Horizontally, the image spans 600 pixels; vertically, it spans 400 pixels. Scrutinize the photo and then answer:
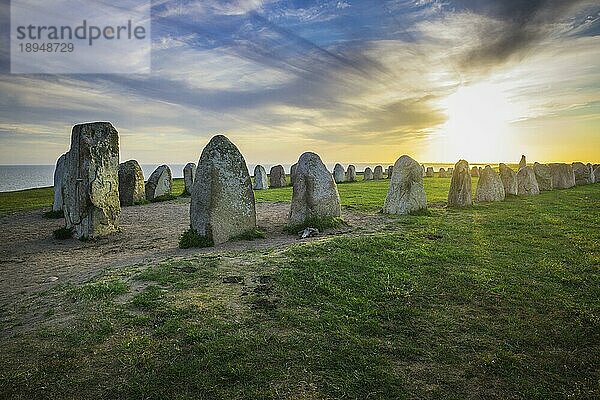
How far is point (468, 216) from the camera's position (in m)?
16.8

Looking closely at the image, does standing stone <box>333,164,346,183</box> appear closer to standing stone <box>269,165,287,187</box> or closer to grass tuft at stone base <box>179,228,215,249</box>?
standing stone <box>269,165,287,187</box>

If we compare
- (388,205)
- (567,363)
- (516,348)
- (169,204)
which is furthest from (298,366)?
(169,204)

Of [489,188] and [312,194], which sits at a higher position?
[489,188]

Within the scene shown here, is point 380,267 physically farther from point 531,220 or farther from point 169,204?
point 169,204

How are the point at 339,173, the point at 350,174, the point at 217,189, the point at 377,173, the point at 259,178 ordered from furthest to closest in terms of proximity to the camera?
the point at 377,173, the point at 350,174, the point at 339,173, the point at 259,178, the point at 217,189

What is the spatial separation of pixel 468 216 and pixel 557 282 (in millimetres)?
9059

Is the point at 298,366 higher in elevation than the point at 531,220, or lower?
lower

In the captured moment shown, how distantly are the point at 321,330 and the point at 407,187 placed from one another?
1247 centimetres

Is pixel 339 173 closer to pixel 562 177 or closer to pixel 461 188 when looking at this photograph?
pixel 562 177

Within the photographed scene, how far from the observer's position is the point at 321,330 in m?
5.87

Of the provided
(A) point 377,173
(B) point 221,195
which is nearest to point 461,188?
(B) point 221,195

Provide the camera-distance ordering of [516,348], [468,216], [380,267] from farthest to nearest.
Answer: [468,216] < [380,267] < [516,348]

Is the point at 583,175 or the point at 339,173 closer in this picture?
the point at 583,175

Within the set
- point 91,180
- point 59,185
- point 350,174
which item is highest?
point 350,174
